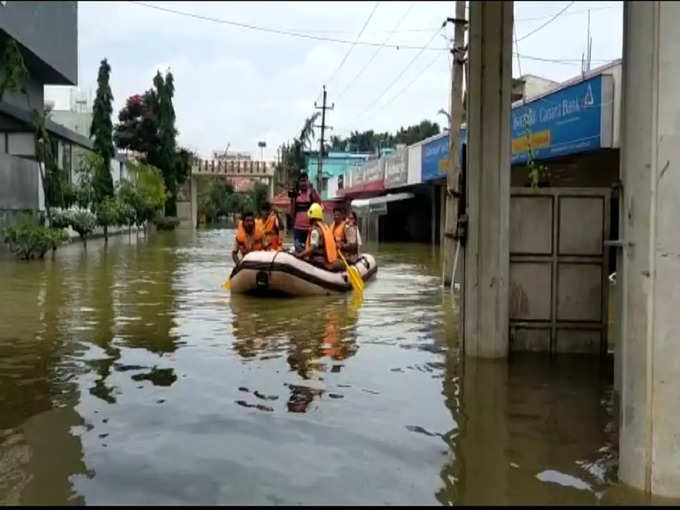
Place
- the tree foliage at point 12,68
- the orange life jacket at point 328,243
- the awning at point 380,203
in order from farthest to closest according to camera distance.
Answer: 1. the awning at point 380,203
2. the tree foliage at point 12,68
3. the orange life jacket at point 328,243

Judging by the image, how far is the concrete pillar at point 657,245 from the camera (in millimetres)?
4402

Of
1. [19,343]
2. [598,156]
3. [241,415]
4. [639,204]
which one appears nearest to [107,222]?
[598,156]

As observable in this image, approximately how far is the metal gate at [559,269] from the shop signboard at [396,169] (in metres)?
24.9

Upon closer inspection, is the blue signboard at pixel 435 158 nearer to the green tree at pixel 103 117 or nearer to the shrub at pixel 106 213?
the shrub at pixel 106 213

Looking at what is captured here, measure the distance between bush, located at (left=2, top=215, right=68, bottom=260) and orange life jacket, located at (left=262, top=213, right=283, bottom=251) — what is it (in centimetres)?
859

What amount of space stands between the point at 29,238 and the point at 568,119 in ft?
47.0

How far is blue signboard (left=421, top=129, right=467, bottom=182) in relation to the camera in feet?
88.1

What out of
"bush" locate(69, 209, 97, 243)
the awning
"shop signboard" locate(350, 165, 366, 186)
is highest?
"shop signboard" locate(350, 165, 366, 186)

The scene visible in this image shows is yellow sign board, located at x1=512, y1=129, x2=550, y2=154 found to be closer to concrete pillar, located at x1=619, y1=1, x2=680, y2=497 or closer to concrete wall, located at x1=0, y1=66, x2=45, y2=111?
concrete pillar, located at x1=619, y1=1, x2=680, y2=497

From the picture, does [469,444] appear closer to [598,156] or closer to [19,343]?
[19,343]

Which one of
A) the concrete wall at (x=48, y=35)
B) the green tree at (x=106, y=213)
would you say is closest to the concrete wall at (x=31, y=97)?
the concrete wall at (x=48, y=35)

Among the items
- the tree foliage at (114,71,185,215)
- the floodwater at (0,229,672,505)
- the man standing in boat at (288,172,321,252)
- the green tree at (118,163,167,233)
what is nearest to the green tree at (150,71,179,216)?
the tree foliage at (114,71,185,215)

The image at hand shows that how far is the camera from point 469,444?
18.0ft

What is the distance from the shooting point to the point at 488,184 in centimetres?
800
